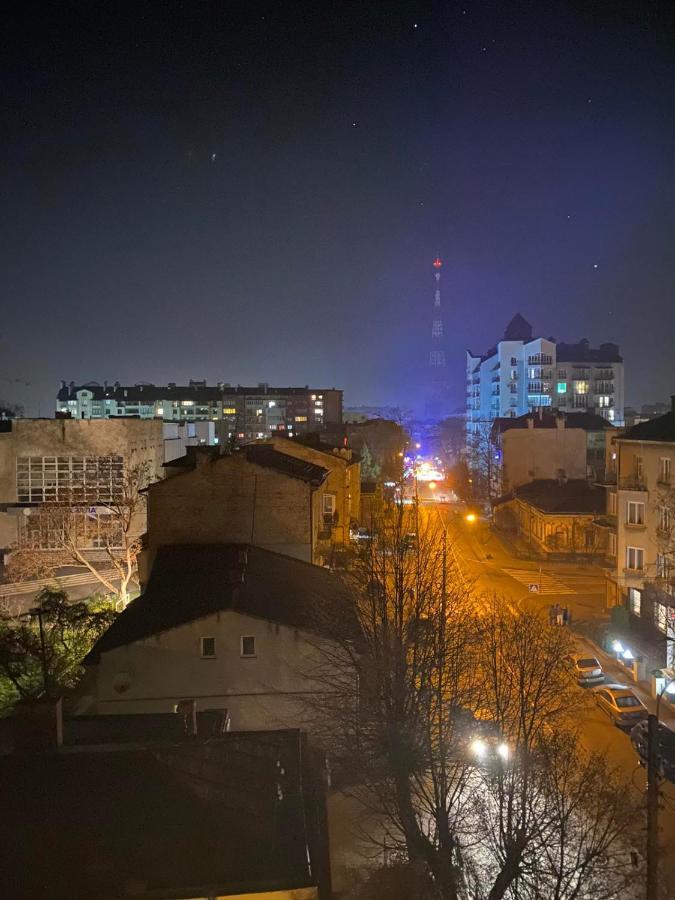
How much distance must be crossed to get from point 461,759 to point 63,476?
119 feet

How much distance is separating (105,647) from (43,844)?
26.4ft

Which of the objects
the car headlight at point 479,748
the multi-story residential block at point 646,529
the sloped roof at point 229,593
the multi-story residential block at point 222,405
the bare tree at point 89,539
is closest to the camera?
the car headlight at point 479,748

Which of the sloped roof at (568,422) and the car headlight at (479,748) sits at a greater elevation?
the sloped roof at (568,422)

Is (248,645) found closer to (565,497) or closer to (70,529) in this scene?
(70,529)

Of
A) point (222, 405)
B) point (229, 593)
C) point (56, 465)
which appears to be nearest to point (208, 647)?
point (229, 593)

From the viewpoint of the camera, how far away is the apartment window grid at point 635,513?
31.7 metres

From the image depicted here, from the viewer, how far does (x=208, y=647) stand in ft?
60.2

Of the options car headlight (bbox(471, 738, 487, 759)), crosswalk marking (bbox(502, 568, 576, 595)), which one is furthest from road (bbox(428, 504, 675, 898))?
car headlight (bbox(471, 738, 487, 759))

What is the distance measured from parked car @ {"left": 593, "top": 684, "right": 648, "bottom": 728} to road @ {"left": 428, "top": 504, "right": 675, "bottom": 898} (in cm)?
28

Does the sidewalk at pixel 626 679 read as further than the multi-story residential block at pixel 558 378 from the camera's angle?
No

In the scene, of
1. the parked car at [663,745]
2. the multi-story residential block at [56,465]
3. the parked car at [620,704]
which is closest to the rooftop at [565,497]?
the parked car at [620,704]

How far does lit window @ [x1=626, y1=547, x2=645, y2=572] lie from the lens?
3161 cm

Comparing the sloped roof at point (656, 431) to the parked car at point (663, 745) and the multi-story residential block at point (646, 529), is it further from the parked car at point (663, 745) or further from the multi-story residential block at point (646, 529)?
the parked car at point (663, 745)

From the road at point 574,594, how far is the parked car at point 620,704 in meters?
0.28
